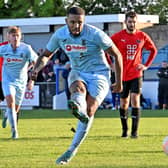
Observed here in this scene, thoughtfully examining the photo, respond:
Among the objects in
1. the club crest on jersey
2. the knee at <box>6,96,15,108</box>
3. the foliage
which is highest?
the club crest on jersey

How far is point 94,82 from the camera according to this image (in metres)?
10.9

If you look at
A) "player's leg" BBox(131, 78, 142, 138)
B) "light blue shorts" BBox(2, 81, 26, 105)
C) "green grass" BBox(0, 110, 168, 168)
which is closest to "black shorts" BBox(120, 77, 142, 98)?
"player's leg" BBox(131, 78, 142, 138)

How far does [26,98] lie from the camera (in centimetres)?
3058

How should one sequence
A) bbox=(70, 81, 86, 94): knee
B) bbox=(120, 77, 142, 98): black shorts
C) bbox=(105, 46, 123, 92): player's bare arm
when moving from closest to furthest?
1. bbox=(70, 81, 86, 94): knee
2. bbox=(105, 46, 123, 92): player's bare arm
3. bbox=(120, 77, 142, 98): black shorts

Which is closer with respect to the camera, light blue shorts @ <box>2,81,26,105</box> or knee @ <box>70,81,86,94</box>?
knee @ <box>70,81,86,94</box>

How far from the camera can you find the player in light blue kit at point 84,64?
10.5 metres

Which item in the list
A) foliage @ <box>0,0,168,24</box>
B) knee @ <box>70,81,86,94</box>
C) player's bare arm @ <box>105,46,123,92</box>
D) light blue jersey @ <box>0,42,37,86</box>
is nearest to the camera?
knee @ <box>70,81,86,94</box>

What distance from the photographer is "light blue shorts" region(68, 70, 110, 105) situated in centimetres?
1081

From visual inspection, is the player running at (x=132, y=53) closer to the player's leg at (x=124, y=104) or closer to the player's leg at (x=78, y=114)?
the player's leg at (x=124, y=104)

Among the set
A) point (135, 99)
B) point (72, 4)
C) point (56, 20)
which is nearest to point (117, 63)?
point (135, 99)

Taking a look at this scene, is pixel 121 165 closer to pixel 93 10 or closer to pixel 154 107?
pixel 154 107

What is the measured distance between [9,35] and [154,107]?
1590cm

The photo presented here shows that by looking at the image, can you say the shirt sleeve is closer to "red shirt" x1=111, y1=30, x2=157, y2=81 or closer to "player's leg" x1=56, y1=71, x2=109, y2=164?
"player's leg" x1=56, y1=71, x2=109, y2=164

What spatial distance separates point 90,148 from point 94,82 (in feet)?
7.13
